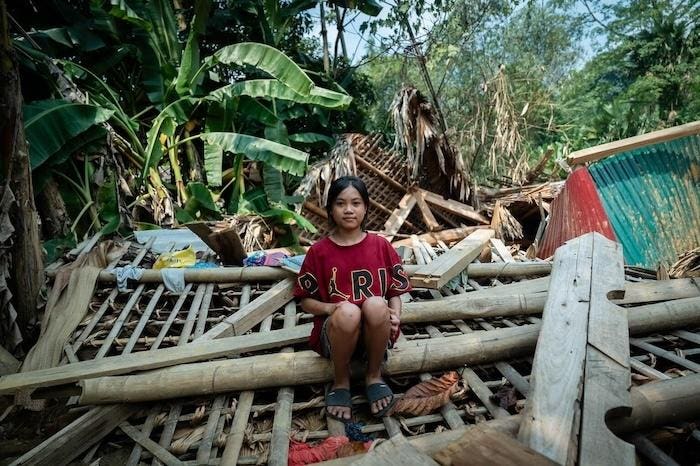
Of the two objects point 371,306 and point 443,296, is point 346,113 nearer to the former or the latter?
point 443,296

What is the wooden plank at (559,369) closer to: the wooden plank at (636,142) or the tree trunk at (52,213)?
the wooden plank at (636,142)

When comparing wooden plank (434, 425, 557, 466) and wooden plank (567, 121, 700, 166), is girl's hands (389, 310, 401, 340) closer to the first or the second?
wooden plank (434, 425, 557, 466)

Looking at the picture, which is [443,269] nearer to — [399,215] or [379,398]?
[379,398]

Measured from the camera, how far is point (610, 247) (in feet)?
9.43

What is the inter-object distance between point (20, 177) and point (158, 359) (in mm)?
1564

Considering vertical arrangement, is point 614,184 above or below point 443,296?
above

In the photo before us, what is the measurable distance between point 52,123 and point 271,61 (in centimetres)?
275

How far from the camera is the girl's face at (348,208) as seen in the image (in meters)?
1.97

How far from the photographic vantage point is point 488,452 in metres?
1.13

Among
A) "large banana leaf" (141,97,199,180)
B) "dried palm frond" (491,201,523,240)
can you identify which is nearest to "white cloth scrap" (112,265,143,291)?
"large banana leaf" (141,97,199,180)

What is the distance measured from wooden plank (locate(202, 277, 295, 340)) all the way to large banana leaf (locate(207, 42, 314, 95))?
11.2 feet

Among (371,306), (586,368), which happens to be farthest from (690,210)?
(371,306)

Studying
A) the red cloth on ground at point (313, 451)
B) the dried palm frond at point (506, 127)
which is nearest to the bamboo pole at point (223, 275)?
the red cloth on ground at point (313, 451)

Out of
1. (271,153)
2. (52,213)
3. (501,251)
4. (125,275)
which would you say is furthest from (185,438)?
(271,153)
